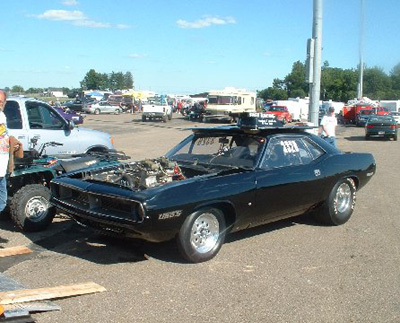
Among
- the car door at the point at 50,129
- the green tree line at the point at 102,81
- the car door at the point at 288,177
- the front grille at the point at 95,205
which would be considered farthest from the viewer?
the green tree line at the point at 102,81

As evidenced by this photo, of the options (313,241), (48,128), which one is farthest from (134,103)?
(313,241)

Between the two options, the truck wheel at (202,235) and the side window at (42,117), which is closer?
the truck wheel at (202,235)

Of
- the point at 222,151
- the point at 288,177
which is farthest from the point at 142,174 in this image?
the point at 288,177

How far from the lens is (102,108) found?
2002 inches

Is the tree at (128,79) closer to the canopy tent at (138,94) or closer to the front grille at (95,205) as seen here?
the canopy tent at (138,94)

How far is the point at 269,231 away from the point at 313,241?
0.65 meters

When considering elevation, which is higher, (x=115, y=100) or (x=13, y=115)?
(x=115, y=100)

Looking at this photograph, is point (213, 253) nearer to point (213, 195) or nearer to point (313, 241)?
point (213, 195)

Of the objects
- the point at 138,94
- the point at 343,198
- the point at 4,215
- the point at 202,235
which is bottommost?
the point at 4,215

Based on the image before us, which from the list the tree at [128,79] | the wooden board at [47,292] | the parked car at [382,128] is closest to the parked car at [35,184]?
the wooden board at [47,292]

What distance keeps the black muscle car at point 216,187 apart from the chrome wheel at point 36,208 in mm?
623

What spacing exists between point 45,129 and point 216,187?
15.6 ft

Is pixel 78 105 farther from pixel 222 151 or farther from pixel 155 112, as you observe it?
pixel 222 151

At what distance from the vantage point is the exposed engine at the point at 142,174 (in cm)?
545
